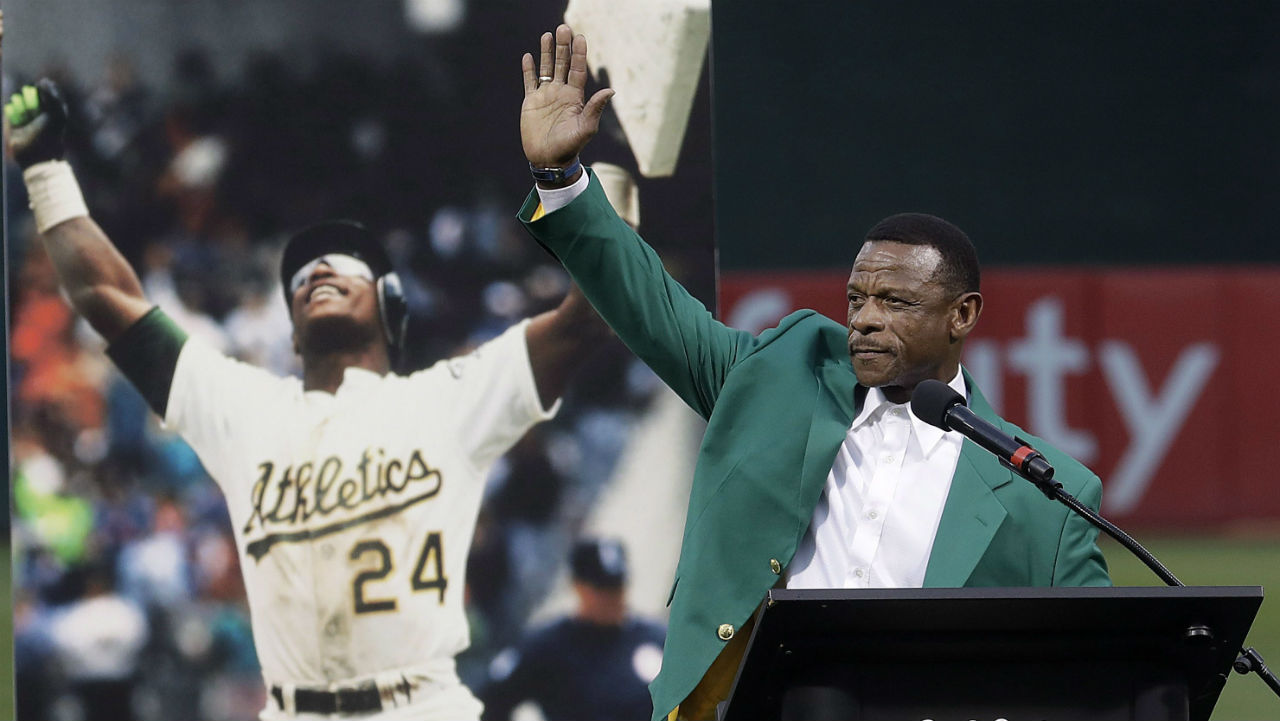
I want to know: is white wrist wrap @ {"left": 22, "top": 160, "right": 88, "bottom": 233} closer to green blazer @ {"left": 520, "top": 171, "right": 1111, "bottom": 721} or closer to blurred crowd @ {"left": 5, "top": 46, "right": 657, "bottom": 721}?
blurred crowd @ {"left": 5, "top": 46, "right": 657, "bottom": 721}

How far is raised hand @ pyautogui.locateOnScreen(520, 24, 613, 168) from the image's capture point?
2637mm

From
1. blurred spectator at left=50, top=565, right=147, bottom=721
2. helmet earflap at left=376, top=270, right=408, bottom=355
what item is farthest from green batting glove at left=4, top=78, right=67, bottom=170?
blurred spectator at left=50, top=565, right=147, bottom=721

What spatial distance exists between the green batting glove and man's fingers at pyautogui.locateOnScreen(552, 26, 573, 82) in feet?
4.73

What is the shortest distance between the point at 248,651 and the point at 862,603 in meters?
2.05

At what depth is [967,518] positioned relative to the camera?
266 centimetres

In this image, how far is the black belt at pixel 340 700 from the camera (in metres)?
3.66

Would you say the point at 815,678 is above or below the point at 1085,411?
above

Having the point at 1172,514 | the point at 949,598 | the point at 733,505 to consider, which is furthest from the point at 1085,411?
the point at 949,598

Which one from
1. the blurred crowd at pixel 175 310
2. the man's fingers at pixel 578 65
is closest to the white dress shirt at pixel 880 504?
the man's fingers at pixel 578 65

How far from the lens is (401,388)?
146 inches

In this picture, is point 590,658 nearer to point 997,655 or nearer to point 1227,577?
point 997,655

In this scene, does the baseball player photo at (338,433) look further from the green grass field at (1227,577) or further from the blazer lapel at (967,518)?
the green grass field at (1227,577)

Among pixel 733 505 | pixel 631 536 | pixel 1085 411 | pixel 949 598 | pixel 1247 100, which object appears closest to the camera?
pixel 949 598

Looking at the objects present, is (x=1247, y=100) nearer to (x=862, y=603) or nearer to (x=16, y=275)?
(x=16, y=275)
